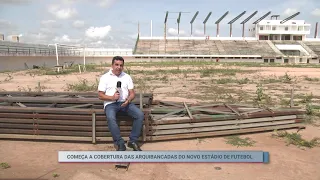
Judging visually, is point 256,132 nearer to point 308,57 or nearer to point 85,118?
point 85,118

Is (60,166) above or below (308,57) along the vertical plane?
below

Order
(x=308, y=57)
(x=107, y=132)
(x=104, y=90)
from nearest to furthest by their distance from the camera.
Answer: (x=104, y=90), (x=107, y=132), (x=308, y=57)

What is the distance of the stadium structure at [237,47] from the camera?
206ft

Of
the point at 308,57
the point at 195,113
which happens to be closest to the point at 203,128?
the point at 195,113

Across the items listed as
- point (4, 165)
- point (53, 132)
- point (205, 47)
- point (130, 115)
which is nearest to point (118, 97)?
point (130, 115)

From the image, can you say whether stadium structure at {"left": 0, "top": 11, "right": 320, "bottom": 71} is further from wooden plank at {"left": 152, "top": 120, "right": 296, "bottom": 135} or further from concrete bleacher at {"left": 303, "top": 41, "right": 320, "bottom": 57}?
wooden plank at {"left": 152, "top": 120, "right": 296, "bottom": 135}

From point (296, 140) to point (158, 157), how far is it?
10.0 feet

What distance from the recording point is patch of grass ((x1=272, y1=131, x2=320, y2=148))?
5582 mm

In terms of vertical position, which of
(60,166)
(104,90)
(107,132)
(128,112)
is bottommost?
(60,166)

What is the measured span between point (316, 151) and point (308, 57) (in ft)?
221

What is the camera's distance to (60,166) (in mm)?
4488

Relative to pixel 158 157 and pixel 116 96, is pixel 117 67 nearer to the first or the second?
pixel 116 96

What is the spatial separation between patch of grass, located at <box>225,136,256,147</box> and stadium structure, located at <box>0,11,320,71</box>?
149 feet

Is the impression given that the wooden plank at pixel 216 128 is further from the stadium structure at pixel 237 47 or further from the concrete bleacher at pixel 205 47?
the concrete bleacher at pixel 205 47
